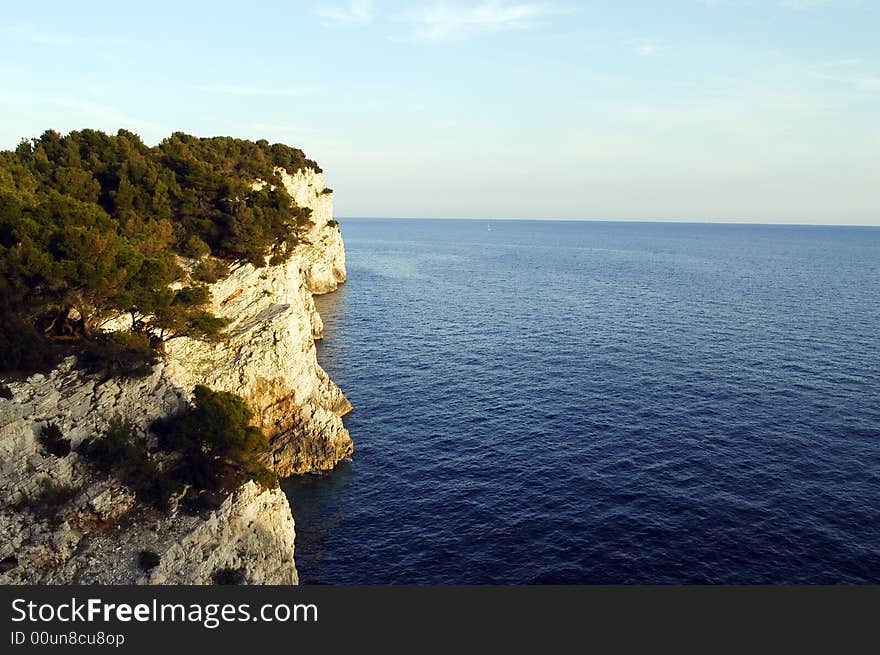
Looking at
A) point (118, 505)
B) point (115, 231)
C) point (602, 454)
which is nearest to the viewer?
point (118, 505)

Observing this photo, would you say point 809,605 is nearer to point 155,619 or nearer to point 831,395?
point 155,619

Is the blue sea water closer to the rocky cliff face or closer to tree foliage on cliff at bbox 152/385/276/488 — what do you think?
the rocky cliff face

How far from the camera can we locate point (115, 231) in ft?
147

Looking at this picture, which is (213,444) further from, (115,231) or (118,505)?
(115,231)

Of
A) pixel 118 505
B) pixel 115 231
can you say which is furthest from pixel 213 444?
pixel 115 231

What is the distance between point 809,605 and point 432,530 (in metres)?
26.1

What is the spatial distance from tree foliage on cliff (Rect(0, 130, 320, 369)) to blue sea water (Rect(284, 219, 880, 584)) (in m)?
22.5

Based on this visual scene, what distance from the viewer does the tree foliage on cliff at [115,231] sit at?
38.2m

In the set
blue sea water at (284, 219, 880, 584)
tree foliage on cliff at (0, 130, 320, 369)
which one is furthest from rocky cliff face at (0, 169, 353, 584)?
blue sea water at (284, 219, 880, 584)

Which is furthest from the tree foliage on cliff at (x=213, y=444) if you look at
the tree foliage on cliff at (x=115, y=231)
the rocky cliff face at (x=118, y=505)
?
the tree foliage on cliff at (x=115, y=231)

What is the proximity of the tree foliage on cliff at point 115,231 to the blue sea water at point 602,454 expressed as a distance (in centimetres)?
2249

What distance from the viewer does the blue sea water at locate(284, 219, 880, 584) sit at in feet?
135

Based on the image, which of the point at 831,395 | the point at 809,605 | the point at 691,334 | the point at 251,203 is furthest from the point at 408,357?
the point at 809,605

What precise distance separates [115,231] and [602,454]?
163ft
